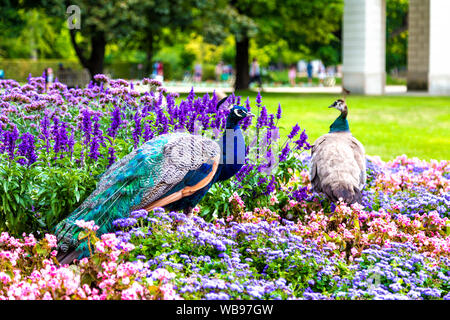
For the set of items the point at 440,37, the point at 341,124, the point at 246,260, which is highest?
the point at 440,37

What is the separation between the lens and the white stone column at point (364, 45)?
1071 inches

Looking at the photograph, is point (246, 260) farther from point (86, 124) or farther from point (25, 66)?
point (25, 66)

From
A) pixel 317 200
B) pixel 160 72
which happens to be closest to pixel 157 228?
pixel 317 200

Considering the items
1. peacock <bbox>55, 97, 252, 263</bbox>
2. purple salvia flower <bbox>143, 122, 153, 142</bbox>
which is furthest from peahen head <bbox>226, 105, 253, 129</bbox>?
purple salvia flower <bbox>143, 122, 153, 142</bbox>

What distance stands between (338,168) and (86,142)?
2.45 meters

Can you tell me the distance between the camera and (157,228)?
515cm

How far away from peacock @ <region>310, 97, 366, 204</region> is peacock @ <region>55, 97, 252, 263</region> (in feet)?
4.86

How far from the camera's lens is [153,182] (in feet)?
17.6

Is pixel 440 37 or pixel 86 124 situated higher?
pixel 440 37

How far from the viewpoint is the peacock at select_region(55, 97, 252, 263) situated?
5.28m

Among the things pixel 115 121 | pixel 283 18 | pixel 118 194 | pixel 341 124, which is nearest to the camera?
pixel 118 194

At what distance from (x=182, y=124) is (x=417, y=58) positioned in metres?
26.9

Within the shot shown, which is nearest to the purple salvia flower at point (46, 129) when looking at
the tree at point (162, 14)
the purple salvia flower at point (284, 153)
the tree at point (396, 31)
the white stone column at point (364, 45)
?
the purple salvia flower at point (284, 153)

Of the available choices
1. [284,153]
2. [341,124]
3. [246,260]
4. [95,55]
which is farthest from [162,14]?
[246,260]
